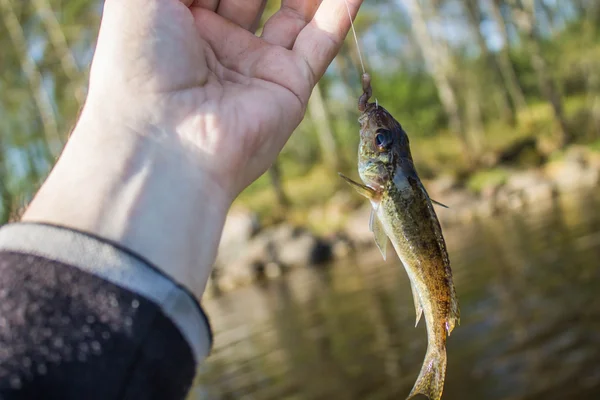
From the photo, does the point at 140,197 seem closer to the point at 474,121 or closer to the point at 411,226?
the point at 411,226

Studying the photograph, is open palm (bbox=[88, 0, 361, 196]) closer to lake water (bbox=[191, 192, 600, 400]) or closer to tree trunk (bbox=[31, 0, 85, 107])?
lake water (bbox=[191, 192, 600, 400])

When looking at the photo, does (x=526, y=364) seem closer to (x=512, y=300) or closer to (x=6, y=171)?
(x=512, y=300)

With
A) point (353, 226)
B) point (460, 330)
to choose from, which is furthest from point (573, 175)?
point (460, 330)

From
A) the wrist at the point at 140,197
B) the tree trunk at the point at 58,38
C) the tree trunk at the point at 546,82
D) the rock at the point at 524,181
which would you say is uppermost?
the tree trunk at the point at 546,82

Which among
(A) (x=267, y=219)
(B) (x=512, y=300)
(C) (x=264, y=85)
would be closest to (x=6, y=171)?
(A) (x=267, y=219)

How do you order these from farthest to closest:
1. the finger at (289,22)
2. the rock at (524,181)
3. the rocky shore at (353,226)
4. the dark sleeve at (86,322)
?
the rock at (524,181) < the rocky shore at (353,226) < the finger at (289,22) < the dark sleeve at (86,322)

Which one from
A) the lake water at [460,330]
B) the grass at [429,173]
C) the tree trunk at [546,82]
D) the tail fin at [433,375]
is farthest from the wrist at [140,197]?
the tree trunk at [546,82]

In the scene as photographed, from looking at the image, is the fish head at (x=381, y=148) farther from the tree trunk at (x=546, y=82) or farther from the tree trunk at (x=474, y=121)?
the tree trunk at (x=474, y=121)
